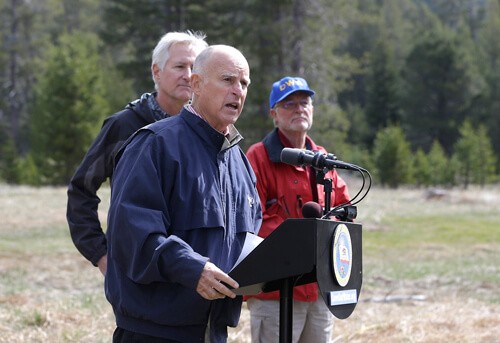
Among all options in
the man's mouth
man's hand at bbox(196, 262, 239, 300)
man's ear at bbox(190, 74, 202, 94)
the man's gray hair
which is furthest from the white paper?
the man's gray hair

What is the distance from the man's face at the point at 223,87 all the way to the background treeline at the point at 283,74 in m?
32.0

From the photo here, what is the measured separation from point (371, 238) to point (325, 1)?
19941 millimetres

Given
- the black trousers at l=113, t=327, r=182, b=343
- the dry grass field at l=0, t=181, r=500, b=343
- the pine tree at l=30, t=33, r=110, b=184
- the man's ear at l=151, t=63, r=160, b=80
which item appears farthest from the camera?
the pine tree at l=30, t=33, r=110, b=184

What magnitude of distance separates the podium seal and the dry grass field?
339 cm

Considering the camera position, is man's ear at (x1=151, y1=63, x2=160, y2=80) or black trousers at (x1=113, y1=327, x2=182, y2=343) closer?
black trousers at (x1=113, y1=327, x2=182, y2=343)

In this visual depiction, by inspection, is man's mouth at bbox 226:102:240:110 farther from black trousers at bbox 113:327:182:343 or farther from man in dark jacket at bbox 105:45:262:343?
black trousers at bbox 113:327:182:343

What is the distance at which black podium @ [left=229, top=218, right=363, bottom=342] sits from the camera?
326 cm

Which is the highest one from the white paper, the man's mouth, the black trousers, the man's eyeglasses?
the man's eyeglasses

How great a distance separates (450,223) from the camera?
22.7 meters

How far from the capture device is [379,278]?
12406 millimetres

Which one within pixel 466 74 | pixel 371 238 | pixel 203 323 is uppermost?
pixel 466 74

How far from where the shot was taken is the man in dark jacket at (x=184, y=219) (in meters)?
3.24

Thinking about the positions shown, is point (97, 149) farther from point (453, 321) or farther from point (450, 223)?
point (450, 223)

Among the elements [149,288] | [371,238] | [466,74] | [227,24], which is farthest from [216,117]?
[466,74]
